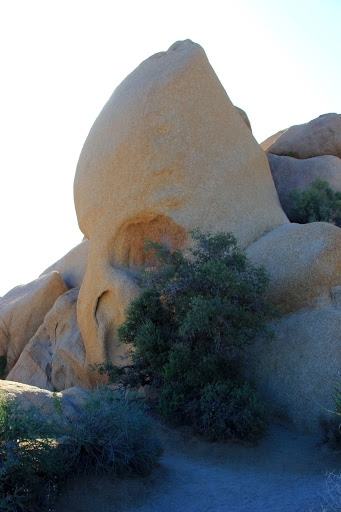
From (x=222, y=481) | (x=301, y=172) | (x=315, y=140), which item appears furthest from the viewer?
(x=315, y=140)

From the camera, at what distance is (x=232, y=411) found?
8.43m

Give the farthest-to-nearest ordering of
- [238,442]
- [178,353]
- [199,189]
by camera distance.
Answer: [199,189] → [178,353] → [238,442]

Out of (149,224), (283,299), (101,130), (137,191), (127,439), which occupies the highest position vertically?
(101,130)

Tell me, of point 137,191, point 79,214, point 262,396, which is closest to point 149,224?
point 137,191

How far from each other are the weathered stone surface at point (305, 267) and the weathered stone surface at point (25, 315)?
8864mm

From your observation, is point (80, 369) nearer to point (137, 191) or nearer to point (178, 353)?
point (137, 191)

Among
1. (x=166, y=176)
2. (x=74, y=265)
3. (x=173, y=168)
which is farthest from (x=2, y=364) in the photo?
(x=173, y=168)

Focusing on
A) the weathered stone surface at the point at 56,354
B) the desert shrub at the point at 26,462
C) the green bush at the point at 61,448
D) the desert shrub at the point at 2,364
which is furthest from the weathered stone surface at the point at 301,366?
the desert shrub at the point at 2,364

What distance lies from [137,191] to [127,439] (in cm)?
751

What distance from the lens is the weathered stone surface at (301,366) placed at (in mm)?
9070

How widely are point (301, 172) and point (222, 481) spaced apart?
1180cm

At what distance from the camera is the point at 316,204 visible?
14.7m

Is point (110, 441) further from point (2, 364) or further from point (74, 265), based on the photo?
point (74, 265)

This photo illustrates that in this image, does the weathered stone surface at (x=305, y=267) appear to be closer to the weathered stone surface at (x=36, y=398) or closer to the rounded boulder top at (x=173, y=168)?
the rounded boulder top at (x=173, y=168)
